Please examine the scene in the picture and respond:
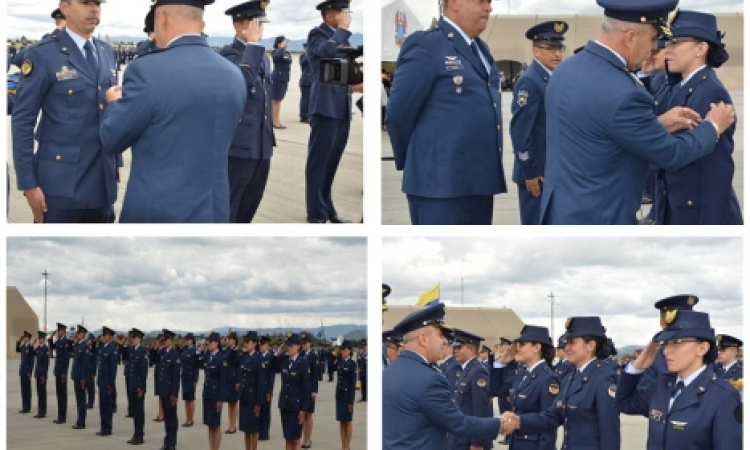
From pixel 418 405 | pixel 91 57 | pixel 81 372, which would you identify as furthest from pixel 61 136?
pixel 81 372

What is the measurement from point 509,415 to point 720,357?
126cm

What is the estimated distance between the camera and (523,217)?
19.8 feet

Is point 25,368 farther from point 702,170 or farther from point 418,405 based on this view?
point 702,170

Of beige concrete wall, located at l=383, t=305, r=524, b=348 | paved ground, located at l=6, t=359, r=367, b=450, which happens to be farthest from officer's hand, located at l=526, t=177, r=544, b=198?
paved ground, located at l=6, t=359, r=367, b=450

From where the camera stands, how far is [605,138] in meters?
5.23

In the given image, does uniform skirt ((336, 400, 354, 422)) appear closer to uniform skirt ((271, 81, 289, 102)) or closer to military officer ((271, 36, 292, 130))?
military officer ((271, 36, 292, 130))

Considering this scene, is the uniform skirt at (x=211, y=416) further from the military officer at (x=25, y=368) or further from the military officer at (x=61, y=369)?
the military officer at (x=25, y=368)

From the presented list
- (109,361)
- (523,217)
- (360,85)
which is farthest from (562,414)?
(109,361)

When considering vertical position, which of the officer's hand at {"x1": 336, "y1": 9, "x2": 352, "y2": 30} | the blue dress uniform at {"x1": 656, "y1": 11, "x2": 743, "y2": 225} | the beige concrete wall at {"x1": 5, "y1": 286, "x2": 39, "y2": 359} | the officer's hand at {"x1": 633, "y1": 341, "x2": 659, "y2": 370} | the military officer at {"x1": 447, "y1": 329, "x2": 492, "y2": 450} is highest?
the officer's hand at {"x1": 336, "y1": 9, "x2": 352, "y2": 30}

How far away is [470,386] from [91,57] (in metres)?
3.51

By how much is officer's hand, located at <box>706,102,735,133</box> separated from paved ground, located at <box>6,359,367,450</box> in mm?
1817

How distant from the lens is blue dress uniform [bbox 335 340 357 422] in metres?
5.71

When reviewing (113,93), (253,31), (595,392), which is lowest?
(595,392)

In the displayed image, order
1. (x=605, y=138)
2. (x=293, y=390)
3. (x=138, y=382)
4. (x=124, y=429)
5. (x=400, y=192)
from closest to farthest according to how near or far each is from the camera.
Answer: (x=605, y=138)
(x=400, y=192)
(x=124, y=429)
(x=138, y=382)
(x=293, y=390)
